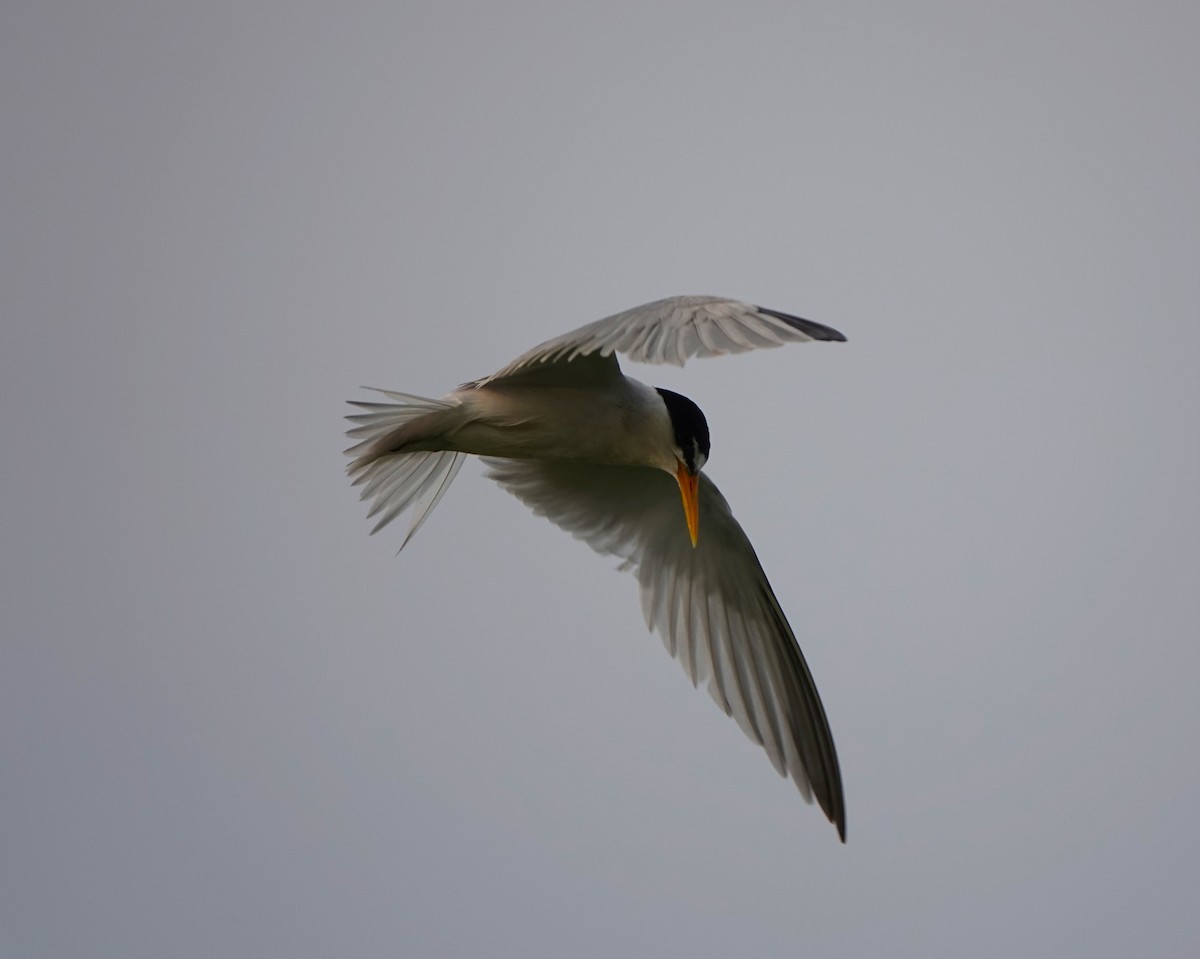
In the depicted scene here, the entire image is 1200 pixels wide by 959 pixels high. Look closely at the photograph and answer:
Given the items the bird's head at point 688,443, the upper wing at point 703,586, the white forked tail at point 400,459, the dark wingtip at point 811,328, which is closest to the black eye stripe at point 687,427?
the bird's head at point 688,443

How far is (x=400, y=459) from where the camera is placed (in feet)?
12.9

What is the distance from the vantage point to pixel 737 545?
4.38m

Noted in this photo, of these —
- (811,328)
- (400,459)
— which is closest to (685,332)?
(811,328)

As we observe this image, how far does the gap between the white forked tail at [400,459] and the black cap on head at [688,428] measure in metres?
0.56

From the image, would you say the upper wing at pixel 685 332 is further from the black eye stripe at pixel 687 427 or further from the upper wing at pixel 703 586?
the upper wing at pixel 703 586

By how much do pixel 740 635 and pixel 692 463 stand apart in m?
0.76

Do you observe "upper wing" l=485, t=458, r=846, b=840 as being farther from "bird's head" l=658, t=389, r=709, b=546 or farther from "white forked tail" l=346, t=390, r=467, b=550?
"white forked tail" l=346, t=390, r=467, b=550

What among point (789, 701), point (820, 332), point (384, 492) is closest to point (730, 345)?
point (820, 332)

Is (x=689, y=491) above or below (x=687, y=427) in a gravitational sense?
below

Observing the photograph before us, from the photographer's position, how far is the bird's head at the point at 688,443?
12.4ft

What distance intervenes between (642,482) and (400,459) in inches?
32.6

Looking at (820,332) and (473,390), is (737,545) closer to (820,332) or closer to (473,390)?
(473,390)

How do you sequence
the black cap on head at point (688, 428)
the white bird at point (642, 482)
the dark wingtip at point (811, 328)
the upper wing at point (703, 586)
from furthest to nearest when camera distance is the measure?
the upper wing at point (703, 586) < the black cap on head at point (688, 428) < the white bird at point (642, 482) < the dark wingtip at point (811, 328)

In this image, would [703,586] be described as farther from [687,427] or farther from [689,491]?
[687,427]
